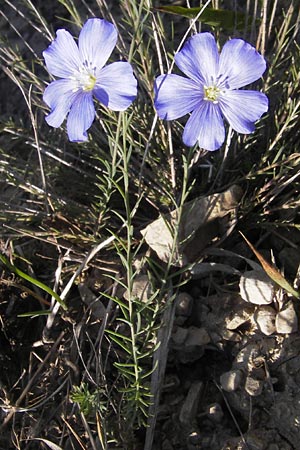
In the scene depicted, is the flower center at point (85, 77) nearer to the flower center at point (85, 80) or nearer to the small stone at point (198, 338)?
the flower center at point (85, 80)

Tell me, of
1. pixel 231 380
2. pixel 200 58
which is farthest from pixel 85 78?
pixel 231 380

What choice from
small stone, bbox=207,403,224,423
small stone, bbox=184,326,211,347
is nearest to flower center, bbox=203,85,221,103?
small stone, bbox=184,326,211,347

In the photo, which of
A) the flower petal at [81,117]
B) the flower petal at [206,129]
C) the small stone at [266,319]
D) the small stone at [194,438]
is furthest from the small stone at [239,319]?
the flower petal at [81,117]

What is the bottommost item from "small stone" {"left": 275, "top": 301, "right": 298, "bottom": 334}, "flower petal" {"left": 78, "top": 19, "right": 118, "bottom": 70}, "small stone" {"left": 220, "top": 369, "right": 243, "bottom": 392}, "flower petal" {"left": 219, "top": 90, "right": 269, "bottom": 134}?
"small stone" {"left": 220, "top": 369, "right": 243, "bottom": 392}

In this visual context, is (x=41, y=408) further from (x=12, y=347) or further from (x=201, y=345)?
(x=201, y=345)

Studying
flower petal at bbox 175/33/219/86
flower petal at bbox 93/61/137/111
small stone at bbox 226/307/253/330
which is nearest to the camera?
flower petal at bbox 93/61/137/111

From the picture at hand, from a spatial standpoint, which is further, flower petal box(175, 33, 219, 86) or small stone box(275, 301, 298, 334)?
small stone box(275, 301, 298, 334)

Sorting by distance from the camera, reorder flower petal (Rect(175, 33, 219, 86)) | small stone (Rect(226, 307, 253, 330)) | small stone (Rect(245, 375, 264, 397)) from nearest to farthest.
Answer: flower petal (Rect(175, 33, 219, 86))
small stone (Rect(245, 375, 264, 397))
small stone (Rect(226, 307, 253, 330))

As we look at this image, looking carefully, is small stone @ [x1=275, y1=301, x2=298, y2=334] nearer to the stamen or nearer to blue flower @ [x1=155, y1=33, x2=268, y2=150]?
blue flower @ [x1=155, y1=33, x2=268, y2=150]

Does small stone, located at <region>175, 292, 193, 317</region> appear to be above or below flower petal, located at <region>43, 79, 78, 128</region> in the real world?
below

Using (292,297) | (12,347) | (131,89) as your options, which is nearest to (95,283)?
(12,347)
